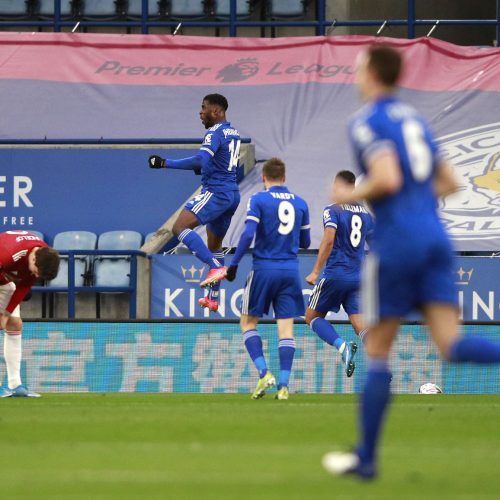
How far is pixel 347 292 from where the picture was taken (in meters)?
14.4

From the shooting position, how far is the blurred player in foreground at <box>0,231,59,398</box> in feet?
37.6

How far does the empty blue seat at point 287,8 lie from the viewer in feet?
75.8

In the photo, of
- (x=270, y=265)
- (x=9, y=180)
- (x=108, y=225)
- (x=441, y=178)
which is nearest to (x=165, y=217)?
(x=108, y=225)

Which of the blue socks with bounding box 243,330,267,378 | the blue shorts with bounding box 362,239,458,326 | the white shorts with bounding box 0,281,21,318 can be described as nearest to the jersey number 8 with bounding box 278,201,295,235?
the blue socks with bounding box 243,330,267,378

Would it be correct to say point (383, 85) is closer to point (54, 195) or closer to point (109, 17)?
point (54, 195)

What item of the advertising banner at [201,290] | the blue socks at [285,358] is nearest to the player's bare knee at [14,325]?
the blue socks at [285,358]

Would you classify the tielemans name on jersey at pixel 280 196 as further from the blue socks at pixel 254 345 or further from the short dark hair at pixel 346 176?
the blue socks at pixel 254 345

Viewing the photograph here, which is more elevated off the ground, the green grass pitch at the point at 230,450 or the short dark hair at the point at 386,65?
the short dark hair at the point at 386,65

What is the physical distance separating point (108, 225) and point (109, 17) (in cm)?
479

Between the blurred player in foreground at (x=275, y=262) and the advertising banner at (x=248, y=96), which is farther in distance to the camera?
the advertising banner at (x=248, y=96)

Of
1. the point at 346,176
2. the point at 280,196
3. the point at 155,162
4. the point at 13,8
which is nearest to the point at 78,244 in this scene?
the point at 155,162

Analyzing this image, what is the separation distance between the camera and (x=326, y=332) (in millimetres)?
14172

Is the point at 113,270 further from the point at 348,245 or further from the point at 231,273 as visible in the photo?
the point at 231,273

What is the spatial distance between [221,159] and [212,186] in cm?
31
